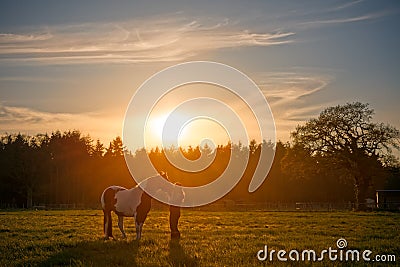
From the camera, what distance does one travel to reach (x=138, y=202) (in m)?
16.6

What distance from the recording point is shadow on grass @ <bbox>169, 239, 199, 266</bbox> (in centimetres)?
1103

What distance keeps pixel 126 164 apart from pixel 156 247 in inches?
3085

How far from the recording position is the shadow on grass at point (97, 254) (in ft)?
37.3

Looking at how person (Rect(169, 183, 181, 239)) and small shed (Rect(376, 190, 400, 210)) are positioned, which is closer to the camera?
person (Rect(169, 183, 181, 239))

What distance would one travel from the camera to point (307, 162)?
5706 cm

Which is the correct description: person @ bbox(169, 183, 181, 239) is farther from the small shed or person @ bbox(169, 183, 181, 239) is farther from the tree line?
the small shed

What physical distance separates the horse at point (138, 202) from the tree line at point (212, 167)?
140 ft

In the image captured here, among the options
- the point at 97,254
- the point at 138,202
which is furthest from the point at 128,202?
the point at 97,254

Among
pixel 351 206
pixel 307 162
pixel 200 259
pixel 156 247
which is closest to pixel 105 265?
pixel 200 259

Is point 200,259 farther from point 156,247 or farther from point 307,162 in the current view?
point 307,162

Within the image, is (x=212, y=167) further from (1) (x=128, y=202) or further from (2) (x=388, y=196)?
(1) (x=128, y=202)
